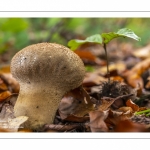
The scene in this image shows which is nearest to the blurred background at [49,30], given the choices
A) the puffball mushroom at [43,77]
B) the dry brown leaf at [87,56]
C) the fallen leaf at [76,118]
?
the dry brown leaf at [87,56]

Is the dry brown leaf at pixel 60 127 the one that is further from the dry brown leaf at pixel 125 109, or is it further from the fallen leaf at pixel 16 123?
the dry brown leaf at pixel 125 109

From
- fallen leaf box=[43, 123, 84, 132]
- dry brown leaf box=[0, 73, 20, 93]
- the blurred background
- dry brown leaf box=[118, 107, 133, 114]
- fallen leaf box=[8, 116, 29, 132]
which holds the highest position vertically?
the blurred background

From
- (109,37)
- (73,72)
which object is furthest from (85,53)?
(73,72)

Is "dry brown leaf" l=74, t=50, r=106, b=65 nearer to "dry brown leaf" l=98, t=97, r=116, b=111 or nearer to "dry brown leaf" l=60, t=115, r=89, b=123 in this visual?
"dry brown leaf" l=98, t=97, r=116, b=111

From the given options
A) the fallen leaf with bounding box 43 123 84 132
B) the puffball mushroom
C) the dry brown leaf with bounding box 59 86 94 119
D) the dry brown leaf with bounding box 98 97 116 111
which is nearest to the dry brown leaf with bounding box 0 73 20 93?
the dry brown leaf with bounding box 59 86 94 119

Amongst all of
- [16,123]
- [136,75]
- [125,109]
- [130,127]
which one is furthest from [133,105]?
[136,75]

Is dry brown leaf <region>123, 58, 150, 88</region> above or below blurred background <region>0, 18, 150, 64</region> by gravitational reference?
below
